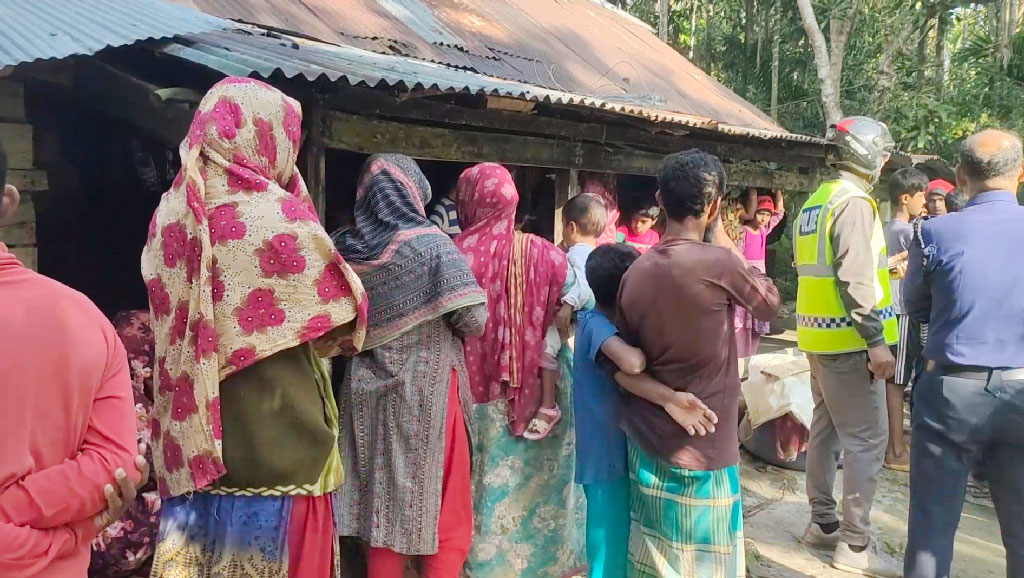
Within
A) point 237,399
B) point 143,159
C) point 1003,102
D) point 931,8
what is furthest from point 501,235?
point 931,8

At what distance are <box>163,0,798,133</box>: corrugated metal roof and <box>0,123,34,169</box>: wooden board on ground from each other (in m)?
1.20

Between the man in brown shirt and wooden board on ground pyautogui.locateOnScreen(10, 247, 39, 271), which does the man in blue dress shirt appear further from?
wooden board on ground pyautogui.locateOnScreen(10, 247, 39, 271)

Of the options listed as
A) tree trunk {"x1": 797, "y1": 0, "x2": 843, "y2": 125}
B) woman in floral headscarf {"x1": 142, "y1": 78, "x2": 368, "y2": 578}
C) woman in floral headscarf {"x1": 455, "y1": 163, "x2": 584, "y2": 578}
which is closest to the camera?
woman in floral headscarf {"x1": 142, "y1": 78, "x2": 368, "y2": 578}

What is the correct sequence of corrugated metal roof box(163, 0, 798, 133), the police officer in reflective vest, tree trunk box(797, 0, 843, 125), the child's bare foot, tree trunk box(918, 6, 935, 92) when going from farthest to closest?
tree trunk box(918, 6, 935, 92) < tree trunk box(797, 0, 843, 125) < the child's bare foot < corrugated metal roof box(163, 0, 798, 133) < the police officer in reflective vest

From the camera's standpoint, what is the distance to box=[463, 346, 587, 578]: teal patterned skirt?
3.10 meters

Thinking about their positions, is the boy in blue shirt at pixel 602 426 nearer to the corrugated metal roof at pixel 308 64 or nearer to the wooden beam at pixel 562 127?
the corrugated metal roof at pixel 308 64

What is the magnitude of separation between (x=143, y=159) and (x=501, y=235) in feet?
5.99

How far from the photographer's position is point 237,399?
1.89 meters

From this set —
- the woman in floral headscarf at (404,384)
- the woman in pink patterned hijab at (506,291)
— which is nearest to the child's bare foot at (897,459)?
the woman in pink patterned hijab at (506,291)

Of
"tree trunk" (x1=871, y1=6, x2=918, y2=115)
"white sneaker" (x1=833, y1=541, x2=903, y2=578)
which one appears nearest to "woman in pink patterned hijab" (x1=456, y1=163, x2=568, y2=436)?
"white sneaker" (x1=833, y1=541, x2=903, y2=578)

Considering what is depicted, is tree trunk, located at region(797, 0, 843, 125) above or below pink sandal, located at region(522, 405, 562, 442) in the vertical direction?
above

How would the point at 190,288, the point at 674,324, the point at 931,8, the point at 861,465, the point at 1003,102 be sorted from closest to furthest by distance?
the point at 190,288, the point at 674,324, the point at 861,465, the point at 1003,102, the point at 931,8

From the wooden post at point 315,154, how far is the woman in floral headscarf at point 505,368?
1.89ft

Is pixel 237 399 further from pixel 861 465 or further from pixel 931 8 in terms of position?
pixel 931 8
